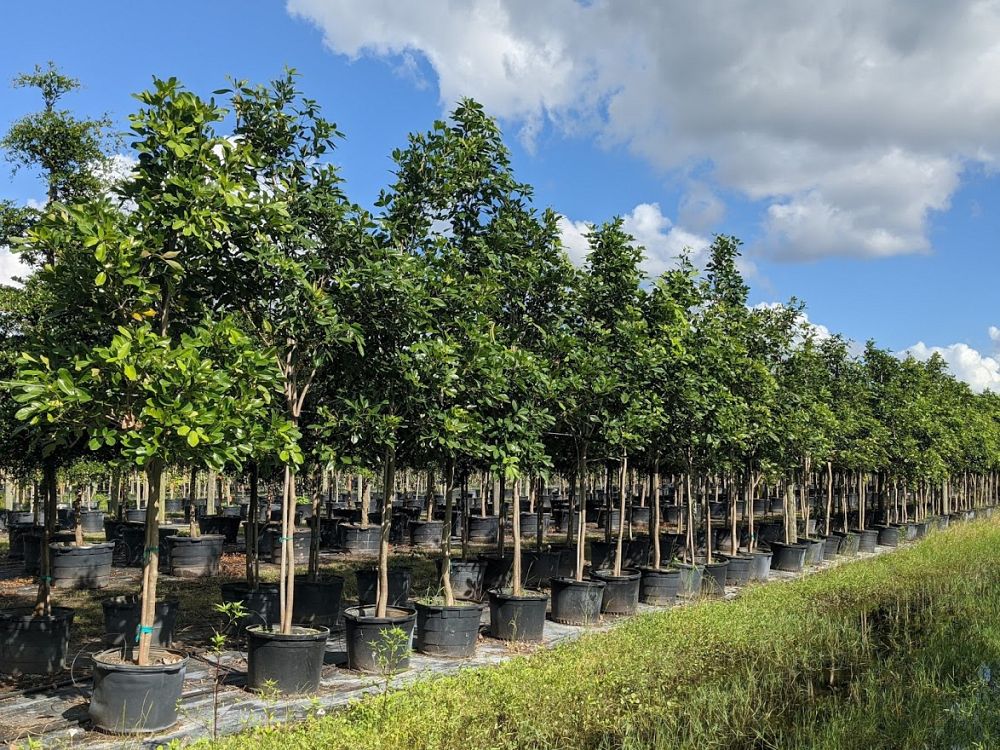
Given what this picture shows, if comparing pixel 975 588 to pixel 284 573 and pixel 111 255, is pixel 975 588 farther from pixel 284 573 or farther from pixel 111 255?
pixel 111 255

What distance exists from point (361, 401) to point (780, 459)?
9721 millimetres

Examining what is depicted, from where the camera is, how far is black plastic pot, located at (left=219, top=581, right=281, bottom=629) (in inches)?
352

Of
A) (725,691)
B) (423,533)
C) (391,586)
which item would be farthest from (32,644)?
(423,533)

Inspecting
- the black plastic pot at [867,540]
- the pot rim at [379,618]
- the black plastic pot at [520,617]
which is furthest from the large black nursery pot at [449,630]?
the black plastic pot at [867,540]

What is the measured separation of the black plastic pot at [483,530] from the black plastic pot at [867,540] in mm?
9678

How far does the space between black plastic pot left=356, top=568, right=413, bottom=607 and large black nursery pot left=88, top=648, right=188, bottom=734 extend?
517cm

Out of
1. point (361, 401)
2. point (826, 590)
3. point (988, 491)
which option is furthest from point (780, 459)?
point (988, 491)

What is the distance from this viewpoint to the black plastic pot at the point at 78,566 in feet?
41.3

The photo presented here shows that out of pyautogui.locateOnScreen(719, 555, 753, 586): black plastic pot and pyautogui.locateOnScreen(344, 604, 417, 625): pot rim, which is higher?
pyautogui.locateOnScreen(344, 604, 417, 625): pot rim

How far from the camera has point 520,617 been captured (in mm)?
9094

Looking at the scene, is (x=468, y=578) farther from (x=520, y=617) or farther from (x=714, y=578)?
(x=714, y=578)

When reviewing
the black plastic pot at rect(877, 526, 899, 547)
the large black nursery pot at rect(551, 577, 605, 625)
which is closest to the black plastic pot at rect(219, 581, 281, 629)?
the large black nursery pot at rect(551, 577, 605, 625)

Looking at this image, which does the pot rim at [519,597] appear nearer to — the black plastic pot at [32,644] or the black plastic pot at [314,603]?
the black plastic pot at [314,603]

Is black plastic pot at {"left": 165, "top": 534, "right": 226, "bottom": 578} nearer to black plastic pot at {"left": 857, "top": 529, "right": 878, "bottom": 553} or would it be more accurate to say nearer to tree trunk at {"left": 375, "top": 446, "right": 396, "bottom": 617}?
tree trunk at {"left": 375, "top": 446, "right": 396, "bottom": 617}
